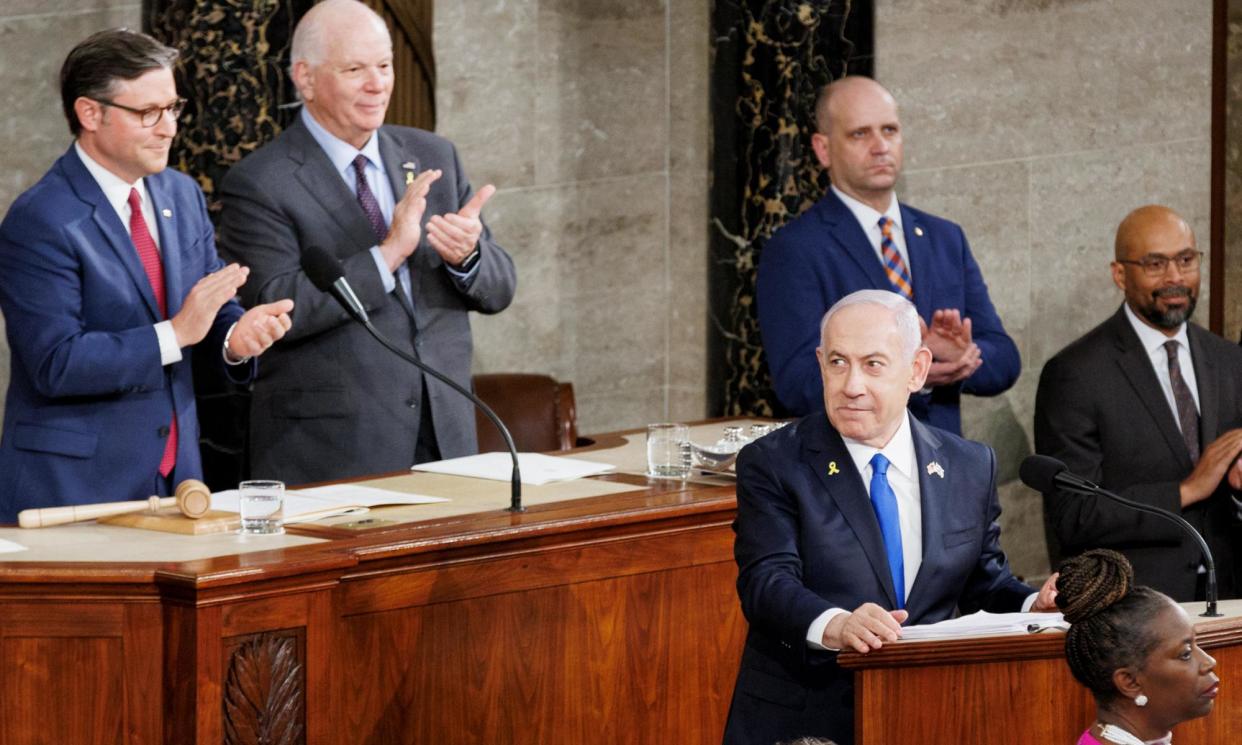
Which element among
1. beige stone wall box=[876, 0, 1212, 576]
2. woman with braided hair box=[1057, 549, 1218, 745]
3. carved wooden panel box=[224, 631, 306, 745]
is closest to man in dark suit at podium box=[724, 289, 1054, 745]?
woman with braided hair box=[1057, 549, 1218, 745]

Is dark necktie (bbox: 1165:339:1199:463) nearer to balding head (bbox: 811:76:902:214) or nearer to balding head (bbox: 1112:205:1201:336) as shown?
balding head (bbox: 1112:205:1201:336)

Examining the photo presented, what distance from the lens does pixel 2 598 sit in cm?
358

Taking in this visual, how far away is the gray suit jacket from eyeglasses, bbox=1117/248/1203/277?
6.59 feet

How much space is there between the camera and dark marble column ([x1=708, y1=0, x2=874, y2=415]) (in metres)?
6.94

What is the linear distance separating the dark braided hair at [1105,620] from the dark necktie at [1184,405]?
2.66 m

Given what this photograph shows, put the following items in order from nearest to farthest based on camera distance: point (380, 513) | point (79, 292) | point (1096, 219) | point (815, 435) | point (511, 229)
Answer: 1. point (815, 435)
2. point (380, 513)
3. point (79, 292)
4. point (1096, 219)
5. point (511, 229)

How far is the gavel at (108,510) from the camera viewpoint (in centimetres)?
400

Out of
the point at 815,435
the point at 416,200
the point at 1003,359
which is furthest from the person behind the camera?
the point at 1003,359

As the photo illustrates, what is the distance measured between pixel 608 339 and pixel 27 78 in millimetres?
2625

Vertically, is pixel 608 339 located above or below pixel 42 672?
above

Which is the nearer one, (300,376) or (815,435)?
(815,435)

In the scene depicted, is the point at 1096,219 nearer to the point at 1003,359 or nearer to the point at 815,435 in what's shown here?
the point at 1003,359

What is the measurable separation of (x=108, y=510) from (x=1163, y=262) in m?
3.32

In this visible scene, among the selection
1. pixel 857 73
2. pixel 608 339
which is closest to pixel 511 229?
pixel 608 339
